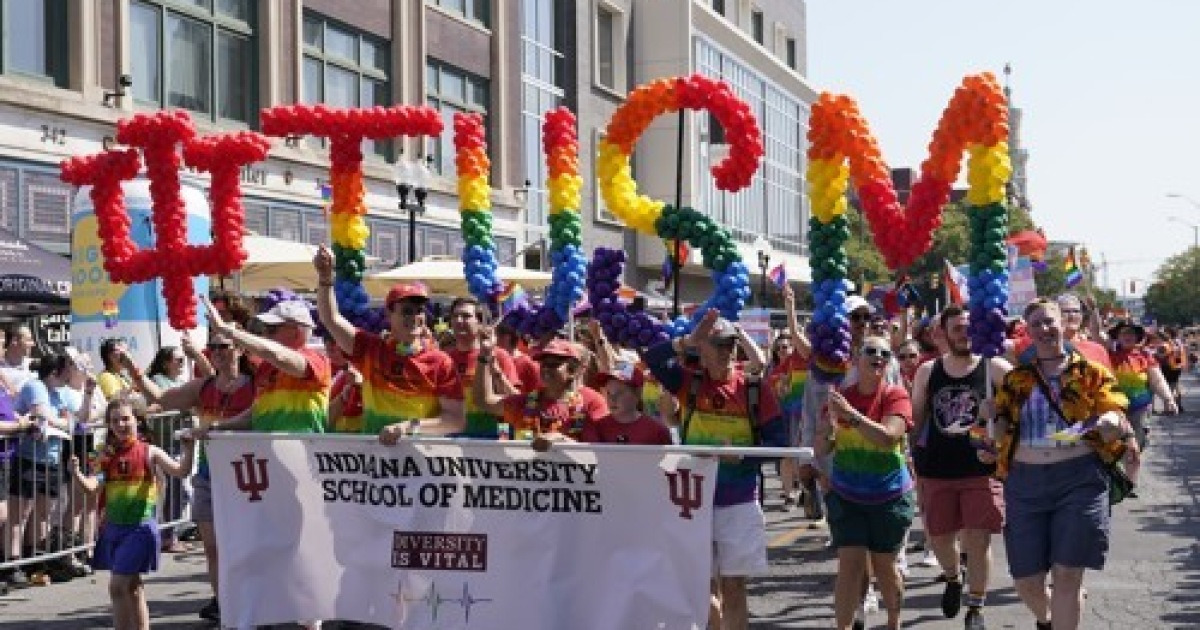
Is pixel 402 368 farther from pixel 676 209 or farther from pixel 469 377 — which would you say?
pixel 676 209

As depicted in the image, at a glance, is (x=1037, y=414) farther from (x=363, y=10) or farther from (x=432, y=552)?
(x=363, y=10)

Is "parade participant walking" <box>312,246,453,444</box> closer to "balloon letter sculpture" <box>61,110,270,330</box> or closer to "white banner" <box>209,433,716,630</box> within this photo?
"white banner" <box>209,433,716,630</box>

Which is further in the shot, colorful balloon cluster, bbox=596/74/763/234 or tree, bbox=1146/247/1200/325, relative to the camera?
tree, bbox=1146/247/1200/325

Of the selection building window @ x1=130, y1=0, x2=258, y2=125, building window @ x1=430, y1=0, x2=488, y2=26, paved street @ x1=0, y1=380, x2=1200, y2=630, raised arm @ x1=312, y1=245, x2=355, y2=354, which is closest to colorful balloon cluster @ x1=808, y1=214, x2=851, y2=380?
paved street @ x1=0, y1=380, x2=1200, y2=630

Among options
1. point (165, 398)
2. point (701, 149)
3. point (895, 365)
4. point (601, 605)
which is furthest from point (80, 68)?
point (701, 149)

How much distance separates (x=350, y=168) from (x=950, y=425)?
3686 mm

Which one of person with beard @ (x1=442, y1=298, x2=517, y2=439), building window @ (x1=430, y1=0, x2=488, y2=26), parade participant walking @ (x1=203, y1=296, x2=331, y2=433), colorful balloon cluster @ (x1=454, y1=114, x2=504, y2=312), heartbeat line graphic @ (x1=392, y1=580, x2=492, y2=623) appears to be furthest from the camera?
building window @ (x1=430, y1=0, x2=488, y2=26)

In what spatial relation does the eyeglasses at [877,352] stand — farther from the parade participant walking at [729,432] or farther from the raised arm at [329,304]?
the raised arm at [329,304]

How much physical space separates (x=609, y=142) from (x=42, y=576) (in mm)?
5455

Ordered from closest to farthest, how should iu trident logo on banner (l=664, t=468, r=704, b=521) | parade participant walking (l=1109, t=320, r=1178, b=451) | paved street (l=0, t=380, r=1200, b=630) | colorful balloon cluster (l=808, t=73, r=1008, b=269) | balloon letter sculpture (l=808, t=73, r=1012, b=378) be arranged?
iu trident logo on banner (l=664, t=468, r=704, b=521) → balloon letter sculpture (l=808, t=73, r=1012, b=378) → colorful balloon cluster (l=808, t=73, r=1008, b=269) → paved street (l=0, t=380, r=1200, b=630) → parade participant walking (l=1109, t=320, r=1178, b=451)

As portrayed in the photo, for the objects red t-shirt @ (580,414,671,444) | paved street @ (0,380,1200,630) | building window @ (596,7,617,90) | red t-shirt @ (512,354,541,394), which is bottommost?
paved street @ (0,380,1200,630)

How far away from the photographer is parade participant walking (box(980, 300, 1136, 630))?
7.16 metres

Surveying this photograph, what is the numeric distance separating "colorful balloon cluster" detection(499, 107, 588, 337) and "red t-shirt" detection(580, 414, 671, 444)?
179 centimetres

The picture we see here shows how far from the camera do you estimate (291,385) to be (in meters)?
8.47
